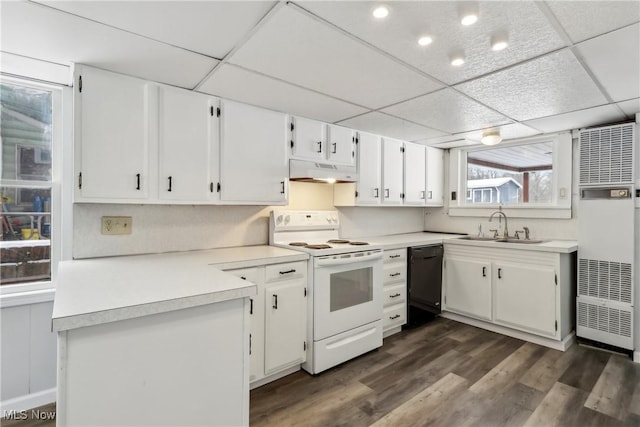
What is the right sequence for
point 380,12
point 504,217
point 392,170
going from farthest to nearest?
point 504,217 → point 392,170 → point 380,12

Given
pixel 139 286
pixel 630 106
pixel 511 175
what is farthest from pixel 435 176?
pixel 139 286

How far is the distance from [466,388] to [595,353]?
1.49 m

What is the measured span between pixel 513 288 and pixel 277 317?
7.71 ft

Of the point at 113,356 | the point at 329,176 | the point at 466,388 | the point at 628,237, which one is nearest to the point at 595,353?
the point at 628,237

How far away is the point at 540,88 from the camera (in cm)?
214

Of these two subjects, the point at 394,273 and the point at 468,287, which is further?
the point at 468,287

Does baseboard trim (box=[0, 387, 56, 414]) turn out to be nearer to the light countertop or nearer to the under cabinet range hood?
the light countertop

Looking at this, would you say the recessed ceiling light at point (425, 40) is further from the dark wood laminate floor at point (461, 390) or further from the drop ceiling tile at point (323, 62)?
the dark wood laminate floor at point (461, 390)

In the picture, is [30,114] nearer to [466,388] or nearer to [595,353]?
[466,388]

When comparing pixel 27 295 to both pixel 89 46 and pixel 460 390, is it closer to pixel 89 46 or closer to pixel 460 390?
pixel 89 46

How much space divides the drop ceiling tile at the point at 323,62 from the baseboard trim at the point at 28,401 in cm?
243

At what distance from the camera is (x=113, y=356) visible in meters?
1.14

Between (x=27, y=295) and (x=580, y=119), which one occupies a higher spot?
(x=580, y=119)

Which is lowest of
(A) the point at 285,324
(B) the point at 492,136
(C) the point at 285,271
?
(A) the point at 285,324
